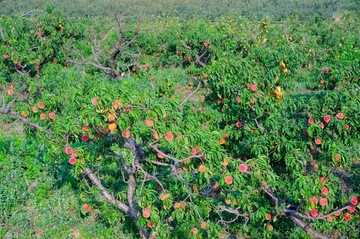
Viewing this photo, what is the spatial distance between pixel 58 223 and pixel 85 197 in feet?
1.82

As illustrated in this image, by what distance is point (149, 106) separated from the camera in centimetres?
317

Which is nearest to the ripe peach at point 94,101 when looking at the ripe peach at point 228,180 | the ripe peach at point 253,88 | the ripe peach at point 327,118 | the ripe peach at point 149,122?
the ripe peach at point 149,122

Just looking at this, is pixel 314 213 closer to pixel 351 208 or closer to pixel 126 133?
pixel 351 208

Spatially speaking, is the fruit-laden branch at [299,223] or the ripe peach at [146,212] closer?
the ripe peach at [146,212]

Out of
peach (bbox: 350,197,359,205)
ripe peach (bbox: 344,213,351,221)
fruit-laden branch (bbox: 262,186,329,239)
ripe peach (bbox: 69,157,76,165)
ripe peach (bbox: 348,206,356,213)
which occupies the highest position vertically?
ripe peach (bbox: 69,157,76,165)

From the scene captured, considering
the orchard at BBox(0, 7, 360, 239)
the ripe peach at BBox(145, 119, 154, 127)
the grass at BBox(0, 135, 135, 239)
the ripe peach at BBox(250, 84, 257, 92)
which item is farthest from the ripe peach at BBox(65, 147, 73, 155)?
the ripe peach at BBox(250, 84, 257, 92)

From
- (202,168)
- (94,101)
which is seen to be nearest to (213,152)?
(202,168)

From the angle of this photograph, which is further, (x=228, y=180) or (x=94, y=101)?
(x=228, y=180)

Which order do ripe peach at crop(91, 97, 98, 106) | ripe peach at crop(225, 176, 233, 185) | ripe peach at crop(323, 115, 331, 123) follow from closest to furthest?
ripe peach at crop(91, 97, 98, 106), ripe peach at crop(225, 176, 233, 185), ripe peach at crop(323, 115, 331, 123)

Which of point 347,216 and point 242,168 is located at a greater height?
point 242,168

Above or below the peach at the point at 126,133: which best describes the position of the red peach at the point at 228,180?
below

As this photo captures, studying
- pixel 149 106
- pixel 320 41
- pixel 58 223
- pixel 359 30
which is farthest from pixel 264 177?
pixel 359 30

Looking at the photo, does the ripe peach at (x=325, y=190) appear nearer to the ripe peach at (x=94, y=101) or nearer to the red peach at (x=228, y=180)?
the red peach at (x=228, y=180)

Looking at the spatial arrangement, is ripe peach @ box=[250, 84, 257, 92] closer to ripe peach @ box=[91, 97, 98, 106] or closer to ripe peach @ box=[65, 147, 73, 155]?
ripe peach @ box=[91, 97, 98, 106]
